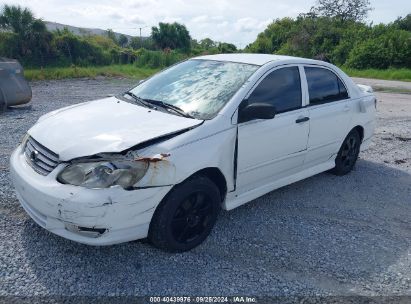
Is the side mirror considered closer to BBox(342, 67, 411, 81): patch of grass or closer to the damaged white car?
the damaged white car

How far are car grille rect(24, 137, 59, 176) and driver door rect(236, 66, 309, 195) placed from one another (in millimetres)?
1595

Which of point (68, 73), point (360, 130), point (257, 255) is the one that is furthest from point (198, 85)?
point (68, 73)

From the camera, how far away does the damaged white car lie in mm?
2822

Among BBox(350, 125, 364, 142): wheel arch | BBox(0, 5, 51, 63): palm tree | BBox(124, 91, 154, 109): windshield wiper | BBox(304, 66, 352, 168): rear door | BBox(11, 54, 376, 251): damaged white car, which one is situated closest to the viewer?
BBox(11, 54, 376, 251): damaged white car

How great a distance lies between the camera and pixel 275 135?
385 cm

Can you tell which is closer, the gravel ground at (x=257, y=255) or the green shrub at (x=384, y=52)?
the gravel ground at (x=257, y=255)

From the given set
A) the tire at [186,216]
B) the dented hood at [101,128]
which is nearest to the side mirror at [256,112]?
the dented hood at [101,128]

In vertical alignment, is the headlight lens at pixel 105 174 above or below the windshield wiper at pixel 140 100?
below

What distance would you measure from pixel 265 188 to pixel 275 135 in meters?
0.57

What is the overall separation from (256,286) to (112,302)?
1.07m

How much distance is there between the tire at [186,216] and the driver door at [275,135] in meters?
0.42

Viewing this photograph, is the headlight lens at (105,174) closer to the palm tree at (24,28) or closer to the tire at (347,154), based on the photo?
the tire at (347,154)

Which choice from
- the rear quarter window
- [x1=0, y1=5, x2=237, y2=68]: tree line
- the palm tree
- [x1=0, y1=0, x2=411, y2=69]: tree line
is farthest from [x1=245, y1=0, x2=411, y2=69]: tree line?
the rear quarter window

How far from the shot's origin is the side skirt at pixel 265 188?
3.61 meters
